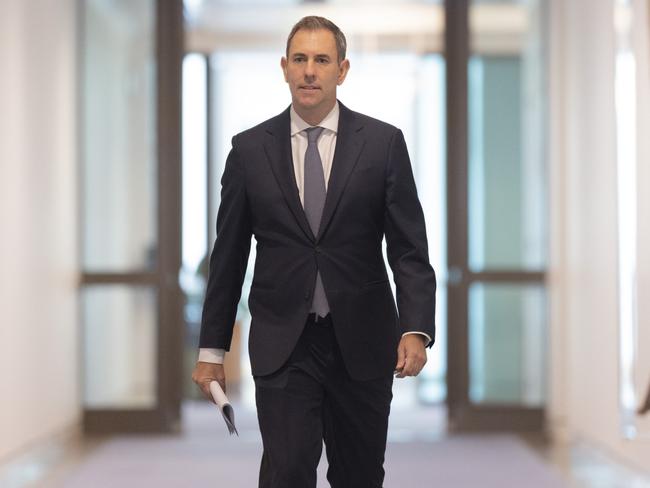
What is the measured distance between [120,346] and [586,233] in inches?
113

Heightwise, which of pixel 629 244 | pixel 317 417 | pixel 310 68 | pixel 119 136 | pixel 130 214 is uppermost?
pixel 119 136

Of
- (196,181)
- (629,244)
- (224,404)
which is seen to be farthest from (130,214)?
(224,404)

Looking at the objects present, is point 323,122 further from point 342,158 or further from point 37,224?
point 37,224

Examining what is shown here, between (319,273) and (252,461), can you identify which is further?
(252,461)

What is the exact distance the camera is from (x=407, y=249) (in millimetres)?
2740

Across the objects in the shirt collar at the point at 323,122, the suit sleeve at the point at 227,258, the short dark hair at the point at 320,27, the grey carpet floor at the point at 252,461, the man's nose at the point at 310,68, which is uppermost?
the short dark hair at the point at 320,27

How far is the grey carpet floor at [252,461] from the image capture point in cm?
548

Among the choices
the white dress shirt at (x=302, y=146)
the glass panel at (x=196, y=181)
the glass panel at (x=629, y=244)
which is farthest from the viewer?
the glass panel at (x=196, y=181)

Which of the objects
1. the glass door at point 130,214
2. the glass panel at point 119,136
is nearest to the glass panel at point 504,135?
the glass door at point 130,214

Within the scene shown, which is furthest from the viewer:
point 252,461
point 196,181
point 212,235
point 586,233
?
point 196,181

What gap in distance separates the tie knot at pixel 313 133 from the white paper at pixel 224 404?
2.01ft

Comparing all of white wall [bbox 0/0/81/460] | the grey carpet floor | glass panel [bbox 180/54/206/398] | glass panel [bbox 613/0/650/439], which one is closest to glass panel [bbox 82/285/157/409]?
white wall [bbox 0/0/81/460]

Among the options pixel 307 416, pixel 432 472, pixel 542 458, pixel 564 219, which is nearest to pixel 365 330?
pixel 307 416

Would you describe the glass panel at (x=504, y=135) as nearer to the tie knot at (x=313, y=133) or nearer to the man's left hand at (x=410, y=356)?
the tie knot at (x=313, y=133)
